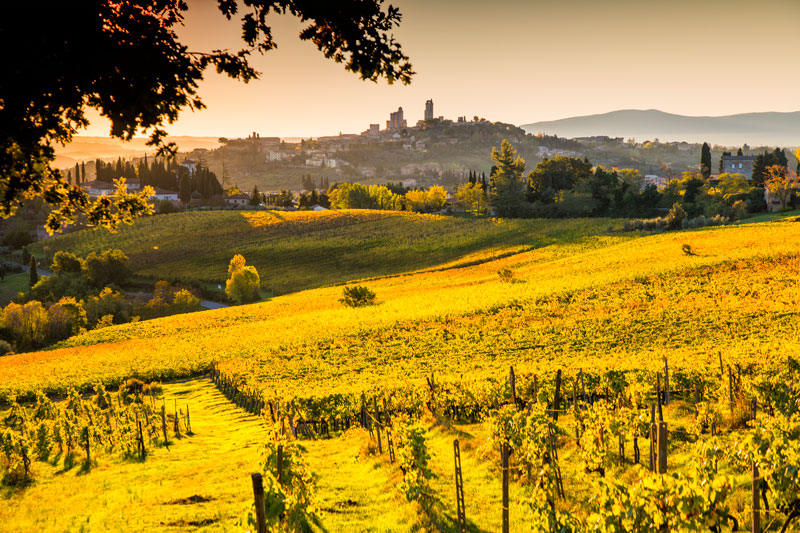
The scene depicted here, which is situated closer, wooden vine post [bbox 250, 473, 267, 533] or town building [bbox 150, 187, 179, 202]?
wooden vine post [bbox 250, 473, 267, 533]

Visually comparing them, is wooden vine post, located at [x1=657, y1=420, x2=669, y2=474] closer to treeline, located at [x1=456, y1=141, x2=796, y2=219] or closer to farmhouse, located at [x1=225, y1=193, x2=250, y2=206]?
treeline, located at [x1=456, y1=141, x2=796, y2=219]

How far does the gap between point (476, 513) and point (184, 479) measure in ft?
31.9

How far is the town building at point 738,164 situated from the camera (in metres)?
156

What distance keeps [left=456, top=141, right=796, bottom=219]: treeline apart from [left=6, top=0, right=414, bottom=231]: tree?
9440cm

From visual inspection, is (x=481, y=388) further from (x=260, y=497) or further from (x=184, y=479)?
(x=260, y=497)

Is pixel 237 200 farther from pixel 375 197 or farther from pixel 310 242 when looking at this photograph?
pixel 310 242

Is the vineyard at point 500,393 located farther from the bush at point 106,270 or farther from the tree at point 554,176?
the tree at point 554,176

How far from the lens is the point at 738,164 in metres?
157

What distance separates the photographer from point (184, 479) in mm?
16750

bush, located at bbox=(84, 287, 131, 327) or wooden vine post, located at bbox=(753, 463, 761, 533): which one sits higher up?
wooden vine post, located at bbox=(753, 463, 761, 533)

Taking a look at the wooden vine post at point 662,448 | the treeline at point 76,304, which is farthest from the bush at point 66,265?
the wooden vine post at point 662,448

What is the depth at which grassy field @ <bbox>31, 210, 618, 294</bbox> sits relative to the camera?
93562mm

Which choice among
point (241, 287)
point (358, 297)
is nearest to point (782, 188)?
point (358, 297)

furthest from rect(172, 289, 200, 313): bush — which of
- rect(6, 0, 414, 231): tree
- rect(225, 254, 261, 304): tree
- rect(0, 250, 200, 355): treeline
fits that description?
rect(6, 0, 414, 231): tree
